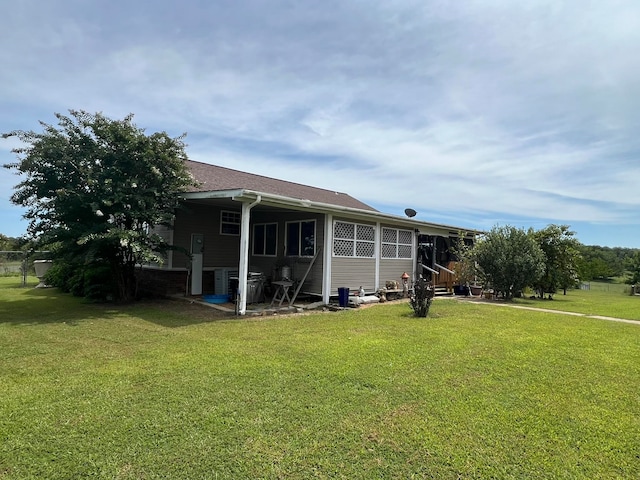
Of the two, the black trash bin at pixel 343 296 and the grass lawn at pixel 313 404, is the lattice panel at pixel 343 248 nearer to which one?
the black trash bin at pixel 343 296

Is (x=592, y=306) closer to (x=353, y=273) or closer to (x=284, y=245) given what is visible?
(x=353, y=273)

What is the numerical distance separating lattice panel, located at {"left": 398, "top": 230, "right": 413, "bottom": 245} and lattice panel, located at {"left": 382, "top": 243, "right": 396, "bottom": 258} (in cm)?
49

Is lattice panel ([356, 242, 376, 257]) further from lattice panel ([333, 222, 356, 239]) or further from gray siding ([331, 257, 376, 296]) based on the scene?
lattice panel ([333, 222, 356, 239])

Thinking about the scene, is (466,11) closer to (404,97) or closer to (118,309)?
(404,97)

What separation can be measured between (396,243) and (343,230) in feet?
9.34

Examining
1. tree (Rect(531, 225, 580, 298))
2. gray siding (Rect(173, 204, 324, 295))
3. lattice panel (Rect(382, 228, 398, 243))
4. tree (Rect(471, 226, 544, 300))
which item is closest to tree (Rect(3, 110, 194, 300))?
gray siding (Rect(173, 204, 324, 295))

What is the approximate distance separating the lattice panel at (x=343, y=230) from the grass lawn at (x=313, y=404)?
4.60m

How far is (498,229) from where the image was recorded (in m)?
13.8

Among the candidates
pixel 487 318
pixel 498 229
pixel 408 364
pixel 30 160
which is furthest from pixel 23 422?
pixel 498 229

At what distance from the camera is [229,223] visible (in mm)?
12656

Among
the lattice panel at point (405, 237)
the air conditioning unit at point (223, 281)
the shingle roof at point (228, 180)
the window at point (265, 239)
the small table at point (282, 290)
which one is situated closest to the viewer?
the small table at point (282, 290)

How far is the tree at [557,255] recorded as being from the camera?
15016 millimetres

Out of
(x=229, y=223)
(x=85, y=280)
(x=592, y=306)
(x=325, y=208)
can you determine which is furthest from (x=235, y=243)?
(x=592, y=306)

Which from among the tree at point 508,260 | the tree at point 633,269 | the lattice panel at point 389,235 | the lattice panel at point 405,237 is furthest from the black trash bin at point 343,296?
the tree at point 633,269
